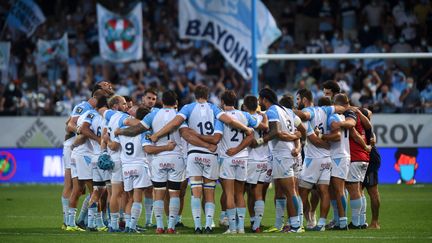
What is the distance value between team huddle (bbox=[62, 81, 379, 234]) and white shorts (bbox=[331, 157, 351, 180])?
0.06ft

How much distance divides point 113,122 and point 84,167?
1334 millimetres

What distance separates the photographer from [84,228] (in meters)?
20.4

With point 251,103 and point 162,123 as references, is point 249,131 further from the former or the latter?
point 162,123

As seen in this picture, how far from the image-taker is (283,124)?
1923 centimetres

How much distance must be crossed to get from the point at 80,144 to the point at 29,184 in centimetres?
1348

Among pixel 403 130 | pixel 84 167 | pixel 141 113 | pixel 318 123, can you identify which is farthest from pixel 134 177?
pixel 403 130

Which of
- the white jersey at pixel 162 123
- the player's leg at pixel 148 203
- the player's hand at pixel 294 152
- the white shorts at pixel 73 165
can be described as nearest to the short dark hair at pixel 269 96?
the player's hand at pixel 294 152

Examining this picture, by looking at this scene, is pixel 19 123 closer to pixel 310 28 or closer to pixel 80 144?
pixel 310 28

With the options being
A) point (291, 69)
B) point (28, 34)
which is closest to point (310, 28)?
point (291, 69)

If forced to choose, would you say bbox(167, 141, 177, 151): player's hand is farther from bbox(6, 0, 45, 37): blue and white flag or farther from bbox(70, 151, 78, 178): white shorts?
bbox(6, 0, 45, 37): blue and white flag

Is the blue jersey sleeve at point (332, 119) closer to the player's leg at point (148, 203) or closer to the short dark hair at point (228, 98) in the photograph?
the short dark hair at point (228, 98)

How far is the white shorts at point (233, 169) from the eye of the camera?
18.9 m

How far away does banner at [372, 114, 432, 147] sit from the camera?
32.5 m

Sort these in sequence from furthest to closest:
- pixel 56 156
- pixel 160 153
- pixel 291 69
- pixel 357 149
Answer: pixel 291 69
pixel 56 156
pixel 357 149
pixel 160 153
